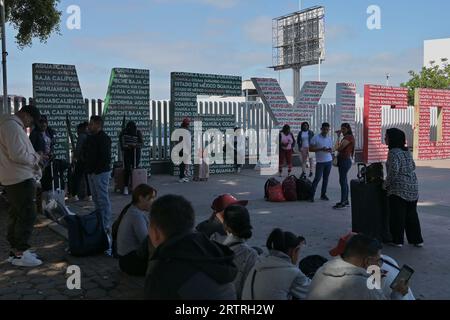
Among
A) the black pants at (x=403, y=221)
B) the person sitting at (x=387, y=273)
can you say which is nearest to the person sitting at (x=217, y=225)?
the person sitting at (x=387, y=273)

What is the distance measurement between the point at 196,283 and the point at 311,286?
115cm

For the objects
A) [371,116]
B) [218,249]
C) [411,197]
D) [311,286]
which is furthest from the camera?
[371,116]

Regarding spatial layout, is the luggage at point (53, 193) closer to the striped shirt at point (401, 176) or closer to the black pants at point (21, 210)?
the black pants at point (21, 210)

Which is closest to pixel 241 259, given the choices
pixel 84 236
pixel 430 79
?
pixel 84 236

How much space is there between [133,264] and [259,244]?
6.83 ft

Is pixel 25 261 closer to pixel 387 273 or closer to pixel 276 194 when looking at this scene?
pixel 387 273

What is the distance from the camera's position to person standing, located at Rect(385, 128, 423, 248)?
640cm

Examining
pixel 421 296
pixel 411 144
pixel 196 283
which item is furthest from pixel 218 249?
pixel 411 144

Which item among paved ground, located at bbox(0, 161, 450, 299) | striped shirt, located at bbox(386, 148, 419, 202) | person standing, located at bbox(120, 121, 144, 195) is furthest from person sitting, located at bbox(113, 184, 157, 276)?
person standing, located at bbox(120, 121, 144, 195)

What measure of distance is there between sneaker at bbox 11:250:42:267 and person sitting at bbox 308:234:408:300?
11.7ft

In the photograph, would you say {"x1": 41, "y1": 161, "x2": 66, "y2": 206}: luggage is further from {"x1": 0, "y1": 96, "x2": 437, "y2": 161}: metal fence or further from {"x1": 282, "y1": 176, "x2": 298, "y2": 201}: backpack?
{"x1": 0, "y1": 96, "x2": 437, "y2": 161}: metal fence

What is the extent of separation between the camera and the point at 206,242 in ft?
7.71
